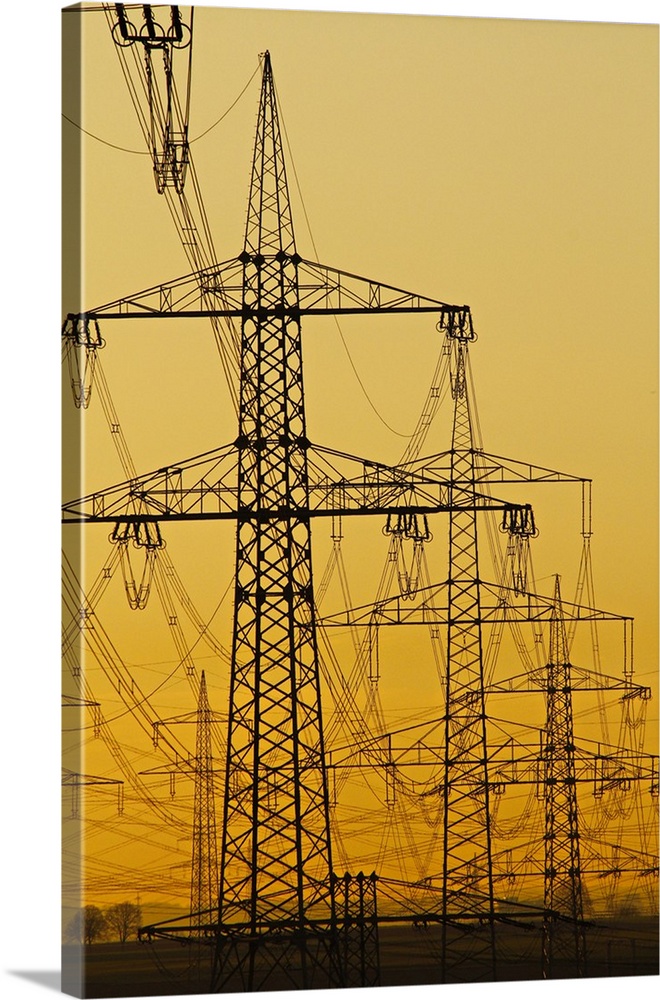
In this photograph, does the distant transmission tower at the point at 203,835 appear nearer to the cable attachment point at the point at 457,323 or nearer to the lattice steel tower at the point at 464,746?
the lattice steel tower at the point at 464,746

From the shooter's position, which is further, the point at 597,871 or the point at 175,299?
the point at 597,871

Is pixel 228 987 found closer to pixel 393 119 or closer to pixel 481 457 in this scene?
pixel 481 457

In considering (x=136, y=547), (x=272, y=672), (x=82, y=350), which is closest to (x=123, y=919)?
(x=272, y=672)

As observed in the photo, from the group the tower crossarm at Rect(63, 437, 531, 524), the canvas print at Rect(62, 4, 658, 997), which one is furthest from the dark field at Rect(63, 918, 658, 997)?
the tower crossarm at Rect(63, 437, 531, 524)

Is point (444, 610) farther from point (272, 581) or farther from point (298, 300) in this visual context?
point (298, 300)

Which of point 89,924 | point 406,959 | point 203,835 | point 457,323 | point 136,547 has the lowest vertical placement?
point 406,959

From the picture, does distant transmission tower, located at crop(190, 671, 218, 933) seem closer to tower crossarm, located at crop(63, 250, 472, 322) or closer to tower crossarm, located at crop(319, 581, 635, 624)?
tower crossarm, located at crop(319, 581, 635, 624)

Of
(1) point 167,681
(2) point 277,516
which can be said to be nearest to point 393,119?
(2) point 277,516
